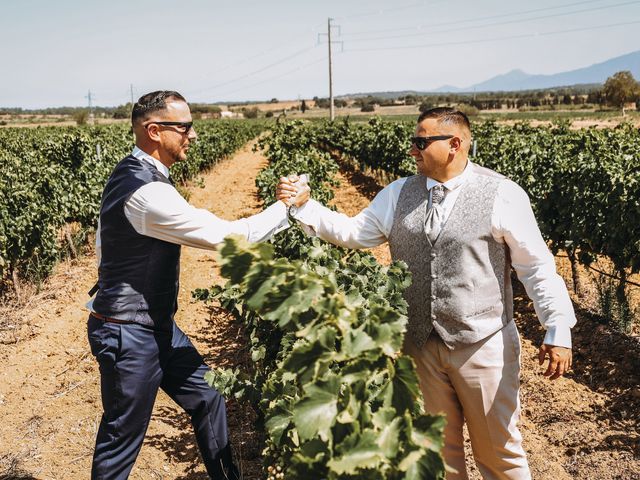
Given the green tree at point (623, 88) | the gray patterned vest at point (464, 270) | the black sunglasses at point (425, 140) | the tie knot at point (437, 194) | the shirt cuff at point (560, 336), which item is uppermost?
the green tree at point (623, 88)

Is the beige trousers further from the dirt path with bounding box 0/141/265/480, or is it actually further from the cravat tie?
the dirt path with bounding box 0/141/265/480

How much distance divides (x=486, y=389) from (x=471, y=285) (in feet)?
1.53

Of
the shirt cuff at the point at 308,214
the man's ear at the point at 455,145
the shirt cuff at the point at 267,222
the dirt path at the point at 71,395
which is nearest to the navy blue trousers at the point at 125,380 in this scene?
the shirt cuff at the point at 267,222

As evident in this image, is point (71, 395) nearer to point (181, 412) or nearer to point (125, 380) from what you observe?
point (181, 412)

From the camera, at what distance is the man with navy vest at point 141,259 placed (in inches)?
102

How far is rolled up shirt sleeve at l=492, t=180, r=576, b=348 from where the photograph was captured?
8.05 feet

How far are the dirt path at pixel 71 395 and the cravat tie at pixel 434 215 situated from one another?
2056 millimetres

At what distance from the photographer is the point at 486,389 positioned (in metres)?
2.56

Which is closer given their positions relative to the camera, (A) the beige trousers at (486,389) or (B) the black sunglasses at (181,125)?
(A) the beige trousers at (486,389)

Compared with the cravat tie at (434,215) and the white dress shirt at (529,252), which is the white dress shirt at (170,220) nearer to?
the cravat tie at (434,215)

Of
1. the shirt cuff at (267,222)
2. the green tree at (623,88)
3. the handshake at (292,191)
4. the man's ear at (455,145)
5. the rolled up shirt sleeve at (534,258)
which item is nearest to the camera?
the rolled up shirt sleeve at (534,258)

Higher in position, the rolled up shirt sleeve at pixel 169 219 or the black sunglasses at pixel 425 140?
the black sunglasses at pixel 425 140

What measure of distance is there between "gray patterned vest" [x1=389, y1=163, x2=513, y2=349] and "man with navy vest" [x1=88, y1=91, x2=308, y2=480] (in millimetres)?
693

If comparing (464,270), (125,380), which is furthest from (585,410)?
(125,380)
